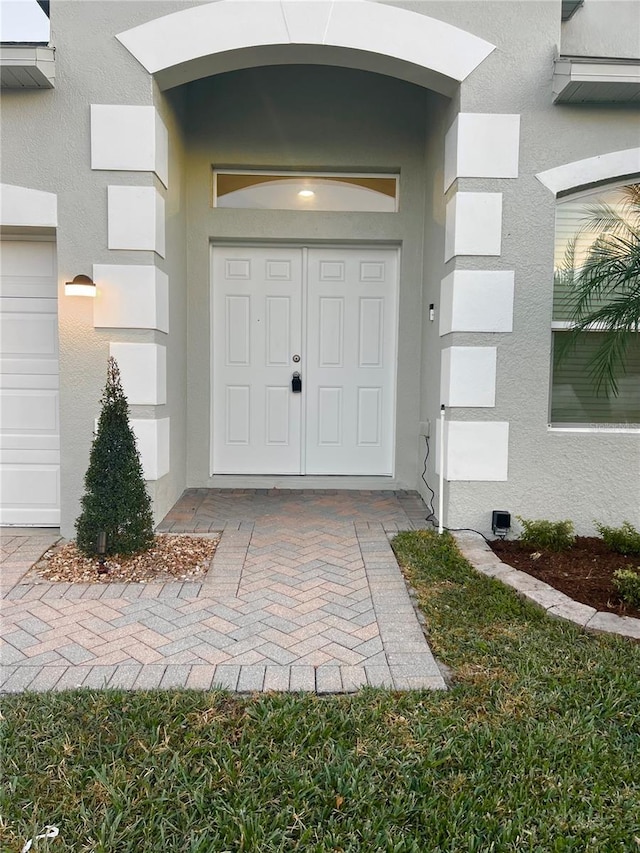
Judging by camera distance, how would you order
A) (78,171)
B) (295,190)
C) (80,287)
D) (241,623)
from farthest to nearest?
(295,190) < (78,171) < (80,287) < (241,623)

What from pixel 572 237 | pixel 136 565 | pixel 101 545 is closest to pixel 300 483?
pixel 136 565

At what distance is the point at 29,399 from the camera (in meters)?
4.30

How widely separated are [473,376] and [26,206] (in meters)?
3.37

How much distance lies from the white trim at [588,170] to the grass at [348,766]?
3.13 metres

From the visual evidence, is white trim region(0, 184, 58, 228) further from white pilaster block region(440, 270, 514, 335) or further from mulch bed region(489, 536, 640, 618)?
mulch bed region(489, 536, 640, 618)

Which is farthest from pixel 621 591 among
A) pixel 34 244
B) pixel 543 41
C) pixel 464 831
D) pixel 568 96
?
pixel 34 244

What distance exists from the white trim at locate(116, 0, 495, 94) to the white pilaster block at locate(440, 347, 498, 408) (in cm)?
194

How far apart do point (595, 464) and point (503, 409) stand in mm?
819

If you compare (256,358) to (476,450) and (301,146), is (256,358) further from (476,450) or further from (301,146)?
(476,450)

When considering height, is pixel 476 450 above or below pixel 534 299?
below

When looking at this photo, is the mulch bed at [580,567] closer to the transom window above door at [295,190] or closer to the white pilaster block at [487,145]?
the white pilaster block at [487,145]

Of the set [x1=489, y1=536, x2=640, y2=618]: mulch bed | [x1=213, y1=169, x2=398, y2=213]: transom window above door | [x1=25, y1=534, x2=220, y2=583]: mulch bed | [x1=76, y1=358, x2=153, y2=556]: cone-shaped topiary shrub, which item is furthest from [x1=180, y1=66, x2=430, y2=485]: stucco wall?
[x1=489, y1=536, x2=640, y2=618]: mulch bed

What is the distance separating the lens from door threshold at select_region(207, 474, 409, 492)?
5.43 metres

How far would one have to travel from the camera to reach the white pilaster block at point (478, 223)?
3.99m
